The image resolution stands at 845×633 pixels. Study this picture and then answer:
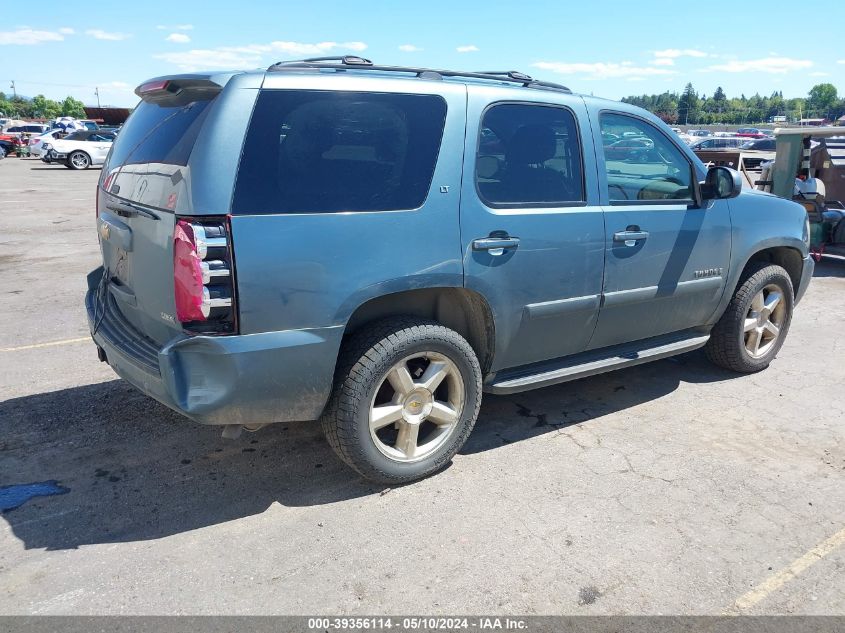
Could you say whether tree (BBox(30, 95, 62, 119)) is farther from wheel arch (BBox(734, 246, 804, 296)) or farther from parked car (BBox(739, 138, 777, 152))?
wheel arch (BBox(734, 246, 804, 296))

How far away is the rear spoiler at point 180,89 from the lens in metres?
3.04

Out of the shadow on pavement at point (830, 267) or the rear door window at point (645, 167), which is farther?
the shadow on pavement at point (830, 267)

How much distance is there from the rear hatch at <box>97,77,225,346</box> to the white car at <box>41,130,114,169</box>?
29.3m

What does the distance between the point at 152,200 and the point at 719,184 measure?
11.4ft

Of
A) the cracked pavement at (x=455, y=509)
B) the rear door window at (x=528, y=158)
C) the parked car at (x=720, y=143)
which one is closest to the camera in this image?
the cracked pavement at (x=455, y=509)

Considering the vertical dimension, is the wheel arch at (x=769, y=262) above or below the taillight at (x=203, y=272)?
below

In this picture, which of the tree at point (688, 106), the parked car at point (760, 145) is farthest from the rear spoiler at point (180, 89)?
the tree at point (688, 106)

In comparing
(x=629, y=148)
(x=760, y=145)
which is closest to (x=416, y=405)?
(x=629, y=148)

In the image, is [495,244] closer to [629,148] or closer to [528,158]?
[528,158]

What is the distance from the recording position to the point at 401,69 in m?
3.67

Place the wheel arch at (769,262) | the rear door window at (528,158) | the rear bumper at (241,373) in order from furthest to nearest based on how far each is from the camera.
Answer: the wheel arch at (769,262) < the rear door window at (528,158) < the rear bumper at (241,373)

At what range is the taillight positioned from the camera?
9.33 ft

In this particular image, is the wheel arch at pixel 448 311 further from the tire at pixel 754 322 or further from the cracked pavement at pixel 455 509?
the tire at pixel 754 322

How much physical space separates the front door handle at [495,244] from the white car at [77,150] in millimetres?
30158
